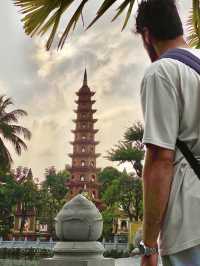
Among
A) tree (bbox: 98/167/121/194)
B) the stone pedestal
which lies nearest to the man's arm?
the stone pedestal

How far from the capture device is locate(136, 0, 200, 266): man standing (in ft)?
4.49

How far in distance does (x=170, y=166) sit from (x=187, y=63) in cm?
30

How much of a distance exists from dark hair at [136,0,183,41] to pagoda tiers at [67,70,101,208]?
5454 centimetres

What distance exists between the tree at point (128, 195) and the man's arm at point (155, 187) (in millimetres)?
39784

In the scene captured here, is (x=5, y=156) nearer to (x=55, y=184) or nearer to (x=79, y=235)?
(x=79, y=235)

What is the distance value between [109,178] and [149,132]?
55.6 meters

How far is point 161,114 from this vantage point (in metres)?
1.43

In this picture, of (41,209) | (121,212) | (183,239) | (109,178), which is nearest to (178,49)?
(183,239)

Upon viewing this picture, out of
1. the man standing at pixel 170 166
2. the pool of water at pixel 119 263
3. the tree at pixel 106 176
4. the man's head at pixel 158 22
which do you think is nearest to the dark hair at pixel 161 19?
the man's head at pixel 158 22

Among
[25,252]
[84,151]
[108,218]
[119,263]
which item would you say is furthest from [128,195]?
[119,263]

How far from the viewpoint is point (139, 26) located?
164 cm

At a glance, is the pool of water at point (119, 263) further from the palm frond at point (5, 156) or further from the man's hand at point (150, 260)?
the man's hand at point (150, 260)

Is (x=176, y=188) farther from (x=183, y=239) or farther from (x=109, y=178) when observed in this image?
(x=109, y=178)

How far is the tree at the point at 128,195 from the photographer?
4131 centimetres
